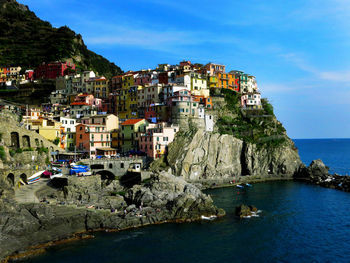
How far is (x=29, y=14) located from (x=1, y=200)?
17064 cm

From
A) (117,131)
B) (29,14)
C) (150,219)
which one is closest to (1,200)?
(150,219)

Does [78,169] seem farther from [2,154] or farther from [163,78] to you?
[163,78]

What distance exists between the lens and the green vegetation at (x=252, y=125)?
3620 inches

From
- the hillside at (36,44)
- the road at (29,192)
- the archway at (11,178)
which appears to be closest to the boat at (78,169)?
the road at (29,192)

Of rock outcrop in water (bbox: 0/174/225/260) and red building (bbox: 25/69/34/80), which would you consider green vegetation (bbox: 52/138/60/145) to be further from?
red building (bbox: 25/69/34/80)

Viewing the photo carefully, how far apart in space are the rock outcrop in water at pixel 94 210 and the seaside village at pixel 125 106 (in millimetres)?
16762

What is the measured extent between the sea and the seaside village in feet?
96.1

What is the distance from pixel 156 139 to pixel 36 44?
340 feet

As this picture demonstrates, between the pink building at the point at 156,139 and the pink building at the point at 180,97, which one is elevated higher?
the pink building at the point at 180,97

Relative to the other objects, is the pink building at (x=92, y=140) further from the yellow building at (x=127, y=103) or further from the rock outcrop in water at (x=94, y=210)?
the yellow building at (x=127, y=103)

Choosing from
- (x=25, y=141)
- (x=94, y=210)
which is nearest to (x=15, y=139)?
(x=25, y=141)

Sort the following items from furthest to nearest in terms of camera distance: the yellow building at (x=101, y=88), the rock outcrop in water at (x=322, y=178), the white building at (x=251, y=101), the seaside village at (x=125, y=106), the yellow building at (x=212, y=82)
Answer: the yellow building at (x=101, y=88), the yellow building at (x=212, y=82), the white building at (x=251, y=101), the rock outcrop in water at (x=322, y=178), the seaside village at (x=125, y=106)

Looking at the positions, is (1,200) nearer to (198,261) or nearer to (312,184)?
(198,261)

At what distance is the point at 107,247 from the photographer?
1652 inches
